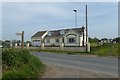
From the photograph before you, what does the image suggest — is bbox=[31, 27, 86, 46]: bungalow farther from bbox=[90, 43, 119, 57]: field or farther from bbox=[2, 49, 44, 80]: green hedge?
bbox=[2, 49, 44, 80]: green hedge

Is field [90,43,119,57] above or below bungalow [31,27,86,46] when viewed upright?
below

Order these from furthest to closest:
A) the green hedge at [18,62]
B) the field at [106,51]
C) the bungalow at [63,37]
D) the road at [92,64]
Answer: the bungalow at [63,37]
the field at [106,51]
the road at [92,64]
the green hedge at [18,62]

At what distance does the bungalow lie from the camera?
62.1 meters

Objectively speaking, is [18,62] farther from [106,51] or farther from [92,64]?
[106,51]

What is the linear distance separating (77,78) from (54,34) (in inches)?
2430

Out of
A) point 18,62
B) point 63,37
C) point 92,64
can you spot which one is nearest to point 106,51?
point 92,64

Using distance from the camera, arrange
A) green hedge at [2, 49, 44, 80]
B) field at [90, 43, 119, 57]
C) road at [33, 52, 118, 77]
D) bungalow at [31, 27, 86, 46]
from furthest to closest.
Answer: bungalow at [31, 27, 86, 46]
field at [90, 43, 119, 57]
road at [33, 52, 118, 77]
green hedge at [2, 49, 44, 80]

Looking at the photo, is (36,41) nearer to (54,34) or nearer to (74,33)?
(54,34)

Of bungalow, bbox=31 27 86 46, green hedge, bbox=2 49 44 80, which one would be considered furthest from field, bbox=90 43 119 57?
green hedge, bbox=2 49 44 80

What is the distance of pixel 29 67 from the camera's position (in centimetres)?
1211

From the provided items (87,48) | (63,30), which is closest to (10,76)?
(87,48)

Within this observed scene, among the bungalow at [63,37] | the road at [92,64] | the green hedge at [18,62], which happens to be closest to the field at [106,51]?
the road at [92,64]

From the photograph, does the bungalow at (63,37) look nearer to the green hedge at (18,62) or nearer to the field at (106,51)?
the field at (106,51)

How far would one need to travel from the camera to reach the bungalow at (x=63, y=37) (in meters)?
62.1
